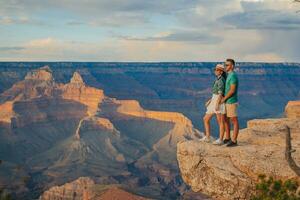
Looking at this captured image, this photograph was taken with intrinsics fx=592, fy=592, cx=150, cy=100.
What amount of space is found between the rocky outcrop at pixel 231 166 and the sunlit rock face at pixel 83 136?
73944 millimetres

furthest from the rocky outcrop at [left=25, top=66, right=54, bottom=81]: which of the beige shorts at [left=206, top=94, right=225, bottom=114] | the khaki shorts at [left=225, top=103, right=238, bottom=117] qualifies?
the khaki shorts at [left=225, top=103, right=238, bottom=117]

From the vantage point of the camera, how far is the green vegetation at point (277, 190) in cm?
1446

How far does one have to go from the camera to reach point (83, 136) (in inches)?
5305

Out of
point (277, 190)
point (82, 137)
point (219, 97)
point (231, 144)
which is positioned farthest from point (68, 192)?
point (277, 190)

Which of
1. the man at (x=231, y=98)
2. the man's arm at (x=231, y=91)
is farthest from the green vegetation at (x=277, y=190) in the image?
the man's arm at (x=231, y=91)

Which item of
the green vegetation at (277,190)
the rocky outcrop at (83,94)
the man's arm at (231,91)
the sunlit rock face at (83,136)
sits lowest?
the sunlit rock face at (83,136)

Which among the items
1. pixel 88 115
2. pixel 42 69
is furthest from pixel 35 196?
pixel 42 69

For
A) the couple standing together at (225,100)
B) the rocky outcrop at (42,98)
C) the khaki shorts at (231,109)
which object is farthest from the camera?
the rocky outcrop at (42,98)

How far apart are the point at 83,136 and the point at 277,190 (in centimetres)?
12142

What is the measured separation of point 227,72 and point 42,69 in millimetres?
153979

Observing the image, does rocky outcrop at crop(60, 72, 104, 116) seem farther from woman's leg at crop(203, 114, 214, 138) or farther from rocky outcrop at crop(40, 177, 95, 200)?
woman's leg at crop(203, 114, 214, 138)

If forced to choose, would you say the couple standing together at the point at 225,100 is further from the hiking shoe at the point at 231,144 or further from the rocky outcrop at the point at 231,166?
the rocky outcrop at the point at 231,166

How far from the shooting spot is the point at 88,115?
497 ft

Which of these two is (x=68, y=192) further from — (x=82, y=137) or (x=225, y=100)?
(x=225, y=100)
